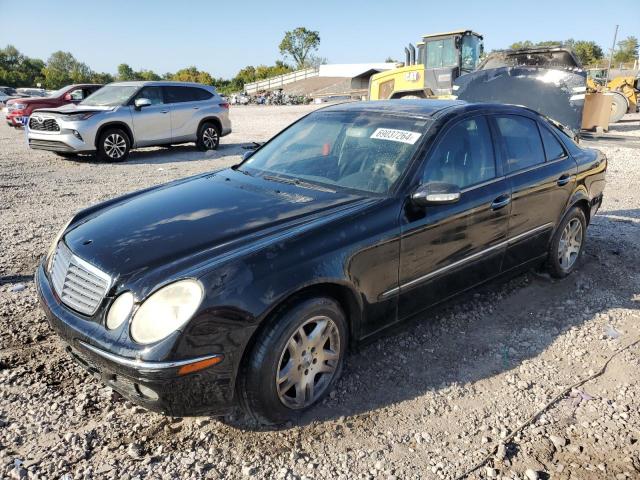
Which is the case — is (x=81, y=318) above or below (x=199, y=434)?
above

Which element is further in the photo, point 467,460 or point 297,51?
point 297,51

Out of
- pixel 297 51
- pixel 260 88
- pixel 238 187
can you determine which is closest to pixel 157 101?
pixel 238 187

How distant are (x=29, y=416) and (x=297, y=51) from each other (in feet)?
347

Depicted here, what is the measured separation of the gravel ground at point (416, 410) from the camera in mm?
2490

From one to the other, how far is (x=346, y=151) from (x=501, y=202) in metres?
1.20

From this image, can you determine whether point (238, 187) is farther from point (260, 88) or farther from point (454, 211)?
point (260, 88)

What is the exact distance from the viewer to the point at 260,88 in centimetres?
7131

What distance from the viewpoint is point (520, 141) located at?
4.14m

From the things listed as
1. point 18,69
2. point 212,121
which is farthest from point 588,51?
point 18,69

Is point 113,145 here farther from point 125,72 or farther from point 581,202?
point 125,72

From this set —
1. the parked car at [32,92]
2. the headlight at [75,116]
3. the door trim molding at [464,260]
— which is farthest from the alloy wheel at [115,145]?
the parked car at [32,92]

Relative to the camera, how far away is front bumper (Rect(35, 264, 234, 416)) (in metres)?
2.28

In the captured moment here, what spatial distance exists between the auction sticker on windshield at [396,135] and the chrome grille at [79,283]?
2038 millimetres

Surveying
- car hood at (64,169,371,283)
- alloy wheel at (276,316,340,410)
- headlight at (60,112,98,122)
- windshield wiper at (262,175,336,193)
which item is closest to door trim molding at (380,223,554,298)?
alloy wheel at (276,316,340,410)
